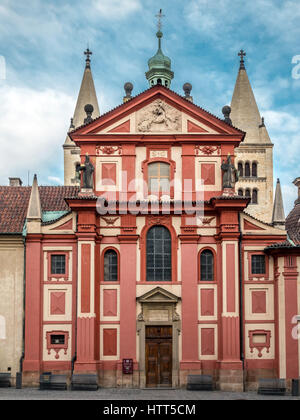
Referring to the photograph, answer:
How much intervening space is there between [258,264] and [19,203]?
12973 mm

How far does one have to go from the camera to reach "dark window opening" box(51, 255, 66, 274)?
3077 cm

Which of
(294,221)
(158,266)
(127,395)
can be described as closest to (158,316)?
(158,266)

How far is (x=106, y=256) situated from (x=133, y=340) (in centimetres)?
427

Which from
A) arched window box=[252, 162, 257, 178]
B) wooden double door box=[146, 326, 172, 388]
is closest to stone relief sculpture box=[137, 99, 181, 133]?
wooden double door box=[146, 326, 172, 388]

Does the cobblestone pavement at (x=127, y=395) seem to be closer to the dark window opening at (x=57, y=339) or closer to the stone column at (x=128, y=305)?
the stone column at (x=128, y=305)

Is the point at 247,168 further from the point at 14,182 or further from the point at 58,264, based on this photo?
the point at 58,264

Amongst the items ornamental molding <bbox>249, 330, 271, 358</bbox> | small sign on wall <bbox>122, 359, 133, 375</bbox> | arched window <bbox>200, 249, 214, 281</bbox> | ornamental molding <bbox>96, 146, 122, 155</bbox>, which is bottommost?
small sign on wall <bbox>122, 359, 133, 375</bbox>

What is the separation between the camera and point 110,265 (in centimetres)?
3095

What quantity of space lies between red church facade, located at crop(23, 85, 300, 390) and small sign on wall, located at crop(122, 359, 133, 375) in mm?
159

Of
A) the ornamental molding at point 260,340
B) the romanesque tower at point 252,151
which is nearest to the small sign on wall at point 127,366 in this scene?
the ornamental molding at point 260,340

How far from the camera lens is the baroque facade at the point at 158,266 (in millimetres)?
29812

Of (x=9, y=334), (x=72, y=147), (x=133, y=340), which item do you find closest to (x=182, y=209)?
(x=133, y=340)

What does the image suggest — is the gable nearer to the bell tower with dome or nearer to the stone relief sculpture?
the stone relief sculpture

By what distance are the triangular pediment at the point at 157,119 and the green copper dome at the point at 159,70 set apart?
11.4 m
